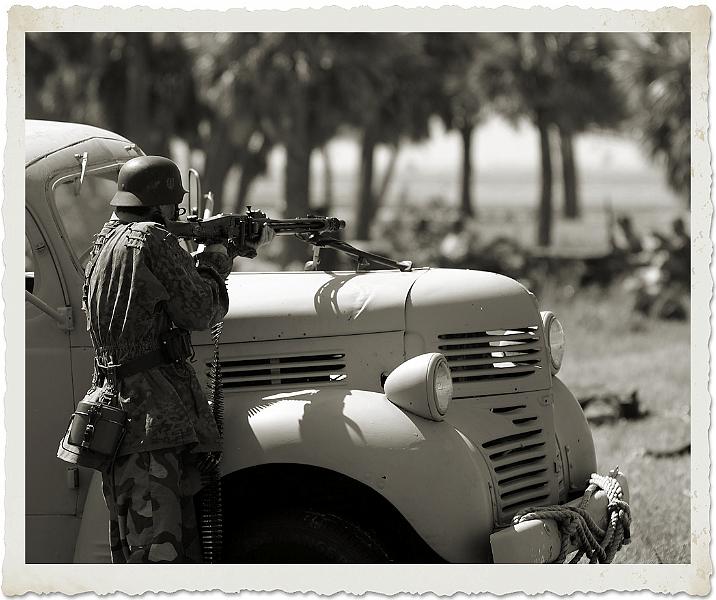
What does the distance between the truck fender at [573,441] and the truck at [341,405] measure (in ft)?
0.04

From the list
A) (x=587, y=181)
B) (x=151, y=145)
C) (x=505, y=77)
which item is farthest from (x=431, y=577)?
(x=587, y=181)

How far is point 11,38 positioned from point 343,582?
2.37m

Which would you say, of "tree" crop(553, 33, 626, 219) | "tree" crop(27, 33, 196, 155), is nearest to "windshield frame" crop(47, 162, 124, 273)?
"tree" crop(27, 33, 196, 155)

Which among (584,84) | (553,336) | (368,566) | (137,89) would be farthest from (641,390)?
(584,84)

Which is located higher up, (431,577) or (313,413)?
(313,413)

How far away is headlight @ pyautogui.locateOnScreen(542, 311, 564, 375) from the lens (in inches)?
196

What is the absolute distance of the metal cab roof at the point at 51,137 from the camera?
471 centimetres

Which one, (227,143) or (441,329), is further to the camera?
(227,143)

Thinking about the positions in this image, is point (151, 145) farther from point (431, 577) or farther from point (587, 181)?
point (587, 181)

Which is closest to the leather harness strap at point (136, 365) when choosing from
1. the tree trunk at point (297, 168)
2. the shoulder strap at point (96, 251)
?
the shoulder strap at point (96, 251)

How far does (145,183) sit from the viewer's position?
421 cm

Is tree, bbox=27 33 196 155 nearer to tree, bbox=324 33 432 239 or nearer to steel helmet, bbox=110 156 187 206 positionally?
tree, bbox=324 33 432 239

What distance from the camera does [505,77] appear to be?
116ft

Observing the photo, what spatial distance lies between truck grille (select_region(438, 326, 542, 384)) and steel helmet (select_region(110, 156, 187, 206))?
3.95 feet
